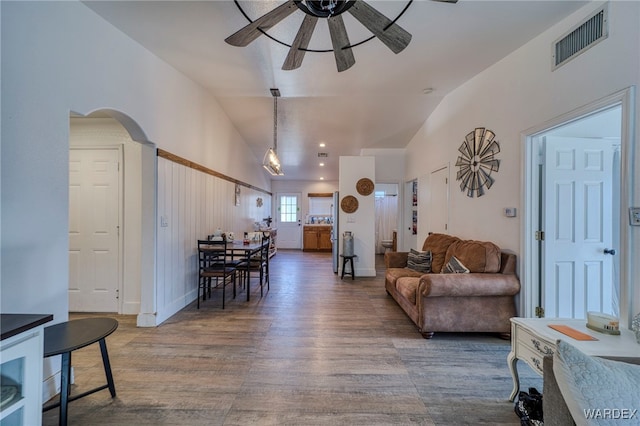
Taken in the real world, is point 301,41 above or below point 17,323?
above

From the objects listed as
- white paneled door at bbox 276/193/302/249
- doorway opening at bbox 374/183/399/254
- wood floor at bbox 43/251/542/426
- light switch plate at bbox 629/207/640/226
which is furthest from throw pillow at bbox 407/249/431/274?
white paneled door at bbox 276/193/302/249

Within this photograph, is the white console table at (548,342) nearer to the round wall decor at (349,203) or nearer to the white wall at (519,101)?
the white wall at (519,101)

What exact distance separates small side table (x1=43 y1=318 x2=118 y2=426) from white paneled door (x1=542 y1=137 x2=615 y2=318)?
11.9 feet

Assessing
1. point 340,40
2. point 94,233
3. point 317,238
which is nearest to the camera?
point 340,40

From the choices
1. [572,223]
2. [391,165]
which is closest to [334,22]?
[572,223]

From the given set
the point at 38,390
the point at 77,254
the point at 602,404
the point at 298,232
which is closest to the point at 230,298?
the point at 77,254

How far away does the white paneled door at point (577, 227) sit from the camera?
2.43 meters

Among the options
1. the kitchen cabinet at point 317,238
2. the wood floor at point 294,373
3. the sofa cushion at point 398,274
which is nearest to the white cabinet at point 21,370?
the wood floor at point 294,373

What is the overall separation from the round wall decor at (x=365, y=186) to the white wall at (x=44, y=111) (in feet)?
12.6

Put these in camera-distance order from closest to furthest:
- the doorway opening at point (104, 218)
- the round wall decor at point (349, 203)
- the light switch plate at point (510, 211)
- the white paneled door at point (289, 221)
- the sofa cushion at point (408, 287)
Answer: the light switch plate at point (510, 211) → the sofa cushion at point (408, 287) → the doorway opening at point (104, 218) → the round wall decor at point (349, 203) → the white paneled door at point (289, 221)

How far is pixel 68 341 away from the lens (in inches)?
56.6

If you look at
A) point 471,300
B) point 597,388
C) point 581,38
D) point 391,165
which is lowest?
point 471,300

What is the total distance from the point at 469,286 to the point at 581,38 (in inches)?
87.8

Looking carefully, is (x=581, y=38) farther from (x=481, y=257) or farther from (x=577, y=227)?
(x=481, y=257)
